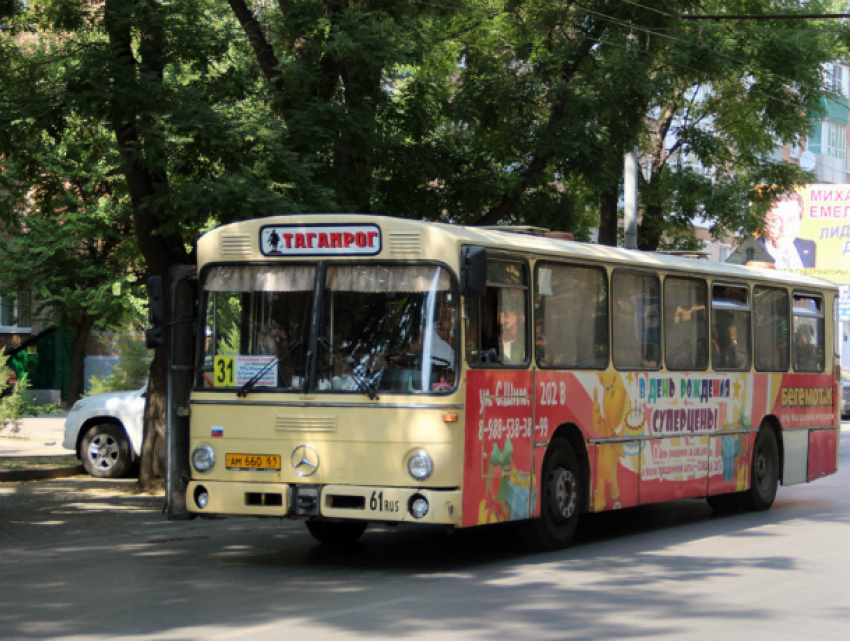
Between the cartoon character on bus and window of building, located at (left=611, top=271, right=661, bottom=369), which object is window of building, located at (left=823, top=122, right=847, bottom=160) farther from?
the cartoon character on bus

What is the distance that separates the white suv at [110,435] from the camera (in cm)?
1819

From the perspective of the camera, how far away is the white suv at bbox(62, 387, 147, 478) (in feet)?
59.7

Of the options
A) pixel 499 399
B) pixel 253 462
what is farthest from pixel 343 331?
pixel 499 399

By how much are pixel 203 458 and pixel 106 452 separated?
27.0ft

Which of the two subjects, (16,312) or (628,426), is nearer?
(628,426)

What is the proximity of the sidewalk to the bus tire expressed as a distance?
9.04 m

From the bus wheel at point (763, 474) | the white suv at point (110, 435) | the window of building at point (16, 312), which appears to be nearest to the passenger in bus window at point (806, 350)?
the bus wheel at point (763, 474)

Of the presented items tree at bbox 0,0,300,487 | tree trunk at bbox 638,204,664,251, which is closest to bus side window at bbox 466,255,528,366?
tree at bbox 0,0,300,487

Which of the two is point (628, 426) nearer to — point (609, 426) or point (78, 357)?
point (609, 426)

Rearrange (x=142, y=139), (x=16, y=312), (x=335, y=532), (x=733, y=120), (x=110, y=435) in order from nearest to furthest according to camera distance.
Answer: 1. (x=335, y=532)
2. (x=142, y=139)
3. (x=110, y=435)
4. (x=733, y=120)
5. (x=16, y=312)

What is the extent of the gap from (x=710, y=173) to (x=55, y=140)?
57.4 feet

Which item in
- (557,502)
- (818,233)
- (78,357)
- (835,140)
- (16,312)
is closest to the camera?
(557,502)

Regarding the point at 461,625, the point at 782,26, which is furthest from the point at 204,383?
the point at 782,26

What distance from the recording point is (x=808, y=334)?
54.4 feet
